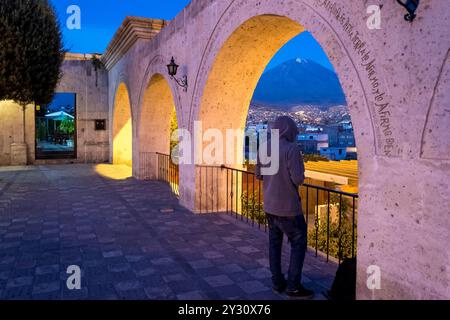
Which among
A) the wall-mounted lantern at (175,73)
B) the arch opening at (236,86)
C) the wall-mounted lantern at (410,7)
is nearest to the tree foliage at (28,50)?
the wall-mounted lantern at (175,73)

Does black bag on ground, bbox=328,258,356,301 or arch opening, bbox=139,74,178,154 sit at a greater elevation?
arch opening, bbox=139,74,178,154

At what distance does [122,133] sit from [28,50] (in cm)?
725

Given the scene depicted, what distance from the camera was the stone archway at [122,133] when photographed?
17.0 metres

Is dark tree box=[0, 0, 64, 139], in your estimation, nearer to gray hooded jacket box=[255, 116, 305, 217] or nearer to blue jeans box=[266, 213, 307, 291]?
gray hooded jacket box=[255, 116, 305, 217]

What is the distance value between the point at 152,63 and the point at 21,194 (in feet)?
15.4

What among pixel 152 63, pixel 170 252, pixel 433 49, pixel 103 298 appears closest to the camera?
pixel 433 49

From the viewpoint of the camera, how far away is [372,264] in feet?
10.7

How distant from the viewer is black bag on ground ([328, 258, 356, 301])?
3438 mm

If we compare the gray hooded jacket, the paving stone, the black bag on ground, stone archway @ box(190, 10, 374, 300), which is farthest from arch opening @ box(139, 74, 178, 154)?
the black bag on ground

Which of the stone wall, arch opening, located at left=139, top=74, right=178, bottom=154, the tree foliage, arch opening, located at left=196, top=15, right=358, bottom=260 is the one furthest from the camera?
arch opening, located at left=139, top=74, right=178, bottom=154

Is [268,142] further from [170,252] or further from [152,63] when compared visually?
[152,63]

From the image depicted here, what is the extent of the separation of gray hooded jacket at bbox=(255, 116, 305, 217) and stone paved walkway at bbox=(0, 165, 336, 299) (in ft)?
2.87

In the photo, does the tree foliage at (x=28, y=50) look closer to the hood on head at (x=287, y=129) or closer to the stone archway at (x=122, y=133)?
the stone archway at (x=122, y=133)
